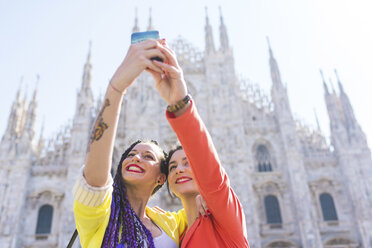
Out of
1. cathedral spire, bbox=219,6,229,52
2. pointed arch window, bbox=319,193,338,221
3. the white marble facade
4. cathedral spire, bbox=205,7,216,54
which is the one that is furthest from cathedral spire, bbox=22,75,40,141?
pointed arch window, bbox=319,193,338,221

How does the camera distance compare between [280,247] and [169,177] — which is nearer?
[169,177]

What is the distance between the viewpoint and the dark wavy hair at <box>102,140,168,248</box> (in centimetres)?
206

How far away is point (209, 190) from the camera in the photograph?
6.05 feet

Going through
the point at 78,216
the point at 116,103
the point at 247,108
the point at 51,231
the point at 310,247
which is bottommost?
the point at 78,216

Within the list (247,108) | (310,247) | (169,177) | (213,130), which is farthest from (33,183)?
(169,177)

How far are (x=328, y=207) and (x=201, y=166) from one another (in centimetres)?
1948

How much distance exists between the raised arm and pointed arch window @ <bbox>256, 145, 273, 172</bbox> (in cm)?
1931

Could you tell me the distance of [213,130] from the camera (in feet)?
67.1

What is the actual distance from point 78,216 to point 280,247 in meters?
18.2

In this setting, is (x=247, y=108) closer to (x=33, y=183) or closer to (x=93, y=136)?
(x=33, y=183)

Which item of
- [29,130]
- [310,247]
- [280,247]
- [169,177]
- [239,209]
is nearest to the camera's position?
[239,209]

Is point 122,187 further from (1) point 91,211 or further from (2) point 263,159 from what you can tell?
(2) point 263,159

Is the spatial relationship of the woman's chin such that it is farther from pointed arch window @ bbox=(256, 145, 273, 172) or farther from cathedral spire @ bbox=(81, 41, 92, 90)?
cathedral spire @ bbox=(81, 41, 92, 90)

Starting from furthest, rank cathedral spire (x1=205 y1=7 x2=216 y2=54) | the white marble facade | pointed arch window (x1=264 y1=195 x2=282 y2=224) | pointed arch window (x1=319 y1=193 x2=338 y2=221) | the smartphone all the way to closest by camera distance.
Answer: cathedral spire (x1=205 y1=7 x2=216 y2=54)
pointed arch window (x1=264 y1=195 x2=282 y2=224)
pointed arch window (x1=319 y1=193 x2=338 y2=221)
the white marble facade
the smartphone
